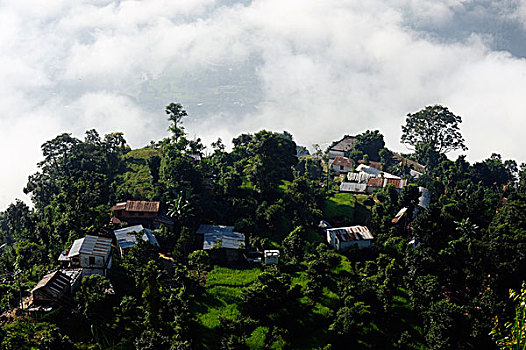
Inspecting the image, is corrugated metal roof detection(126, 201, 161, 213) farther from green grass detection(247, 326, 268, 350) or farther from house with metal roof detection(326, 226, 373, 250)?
green grass detection(247, 326, 268, 350)

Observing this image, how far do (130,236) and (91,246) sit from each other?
257 inches

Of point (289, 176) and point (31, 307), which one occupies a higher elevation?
point (289, 176)

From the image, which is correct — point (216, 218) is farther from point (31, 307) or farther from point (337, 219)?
point (31, 307)

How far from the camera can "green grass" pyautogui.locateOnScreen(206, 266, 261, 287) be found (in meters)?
41.9

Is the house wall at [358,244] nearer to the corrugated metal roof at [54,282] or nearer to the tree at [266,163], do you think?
the tree at [266,163]

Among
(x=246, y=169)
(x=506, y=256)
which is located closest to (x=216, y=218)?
(x=246, y=169)

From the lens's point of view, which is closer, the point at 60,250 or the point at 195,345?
the point at 195,345

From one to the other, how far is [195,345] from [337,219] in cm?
3027

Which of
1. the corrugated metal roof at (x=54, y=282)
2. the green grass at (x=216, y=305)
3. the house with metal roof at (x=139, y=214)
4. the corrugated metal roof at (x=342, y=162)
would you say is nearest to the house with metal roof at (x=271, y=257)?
the green grass at (x=216, y=305)

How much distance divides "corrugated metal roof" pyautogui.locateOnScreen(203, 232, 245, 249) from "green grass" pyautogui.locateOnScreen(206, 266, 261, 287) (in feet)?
9.00

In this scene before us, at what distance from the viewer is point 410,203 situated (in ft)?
173

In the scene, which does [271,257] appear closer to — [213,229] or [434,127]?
[213,229]

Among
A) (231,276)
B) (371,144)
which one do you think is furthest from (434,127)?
(231,276)

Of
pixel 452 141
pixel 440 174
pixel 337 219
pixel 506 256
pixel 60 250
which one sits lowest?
pixel 60 250
